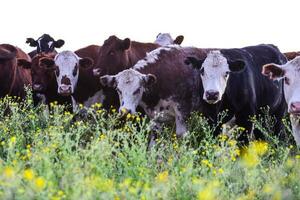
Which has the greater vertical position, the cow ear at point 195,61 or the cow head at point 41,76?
the cow ear at point 195,61

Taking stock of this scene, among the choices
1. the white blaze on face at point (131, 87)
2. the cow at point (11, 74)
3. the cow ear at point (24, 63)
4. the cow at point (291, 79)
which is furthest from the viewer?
the cow at point (11, 74)

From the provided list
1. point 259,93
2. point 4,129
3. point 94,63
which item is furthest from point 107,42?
point 4,129

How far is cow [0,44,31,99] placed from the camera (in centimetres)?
1409

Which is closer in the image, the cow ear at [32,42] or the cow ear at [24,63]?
the cow ear at [24,63]

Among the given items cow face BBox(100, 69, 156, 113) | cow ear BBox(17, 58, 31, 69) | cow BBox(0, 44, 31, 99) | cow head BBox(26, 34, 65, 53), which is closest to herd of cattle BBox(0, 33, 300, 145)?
cow face BBox(100, 69, 156, 113)

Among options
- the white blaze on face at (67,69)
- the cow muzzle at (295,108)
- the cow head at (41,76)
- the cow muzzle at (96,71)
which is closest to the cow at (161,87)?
the cow muzzle at (96,71)

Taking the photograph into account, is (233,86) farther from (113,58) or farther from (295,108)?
(295,108)

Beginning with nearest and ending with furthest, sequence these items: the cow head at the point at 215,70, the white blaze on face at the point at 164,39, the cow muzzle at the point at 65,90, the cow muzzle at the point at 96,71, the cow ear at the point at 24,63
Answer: the cow head at the point at 215,70, the cow muzzle at the point at 65,90, the cow muzzle at the point at 96,71, the cow ear at the point at 24,63, the white blaze on face at the point at 164,39

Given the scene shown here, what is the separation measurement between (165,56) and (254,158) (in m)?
5.81

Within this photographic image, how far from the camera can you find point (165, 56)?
1131 cm

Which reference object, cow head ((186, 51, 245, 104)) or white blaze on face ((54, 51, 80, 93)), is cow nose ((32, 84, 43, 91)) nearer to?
white blaze on face ((54, 51, 80, 93))

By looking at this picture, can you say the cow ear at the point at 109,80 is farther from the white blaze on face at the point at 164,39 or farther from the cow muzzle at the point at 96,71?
the white blaze on face at the point at 164,39

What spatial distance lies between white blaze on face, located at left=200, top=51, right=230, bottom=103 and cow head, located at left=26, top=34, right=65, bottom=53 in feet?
26.2

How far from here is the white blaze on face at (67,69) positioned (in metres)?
11.9
